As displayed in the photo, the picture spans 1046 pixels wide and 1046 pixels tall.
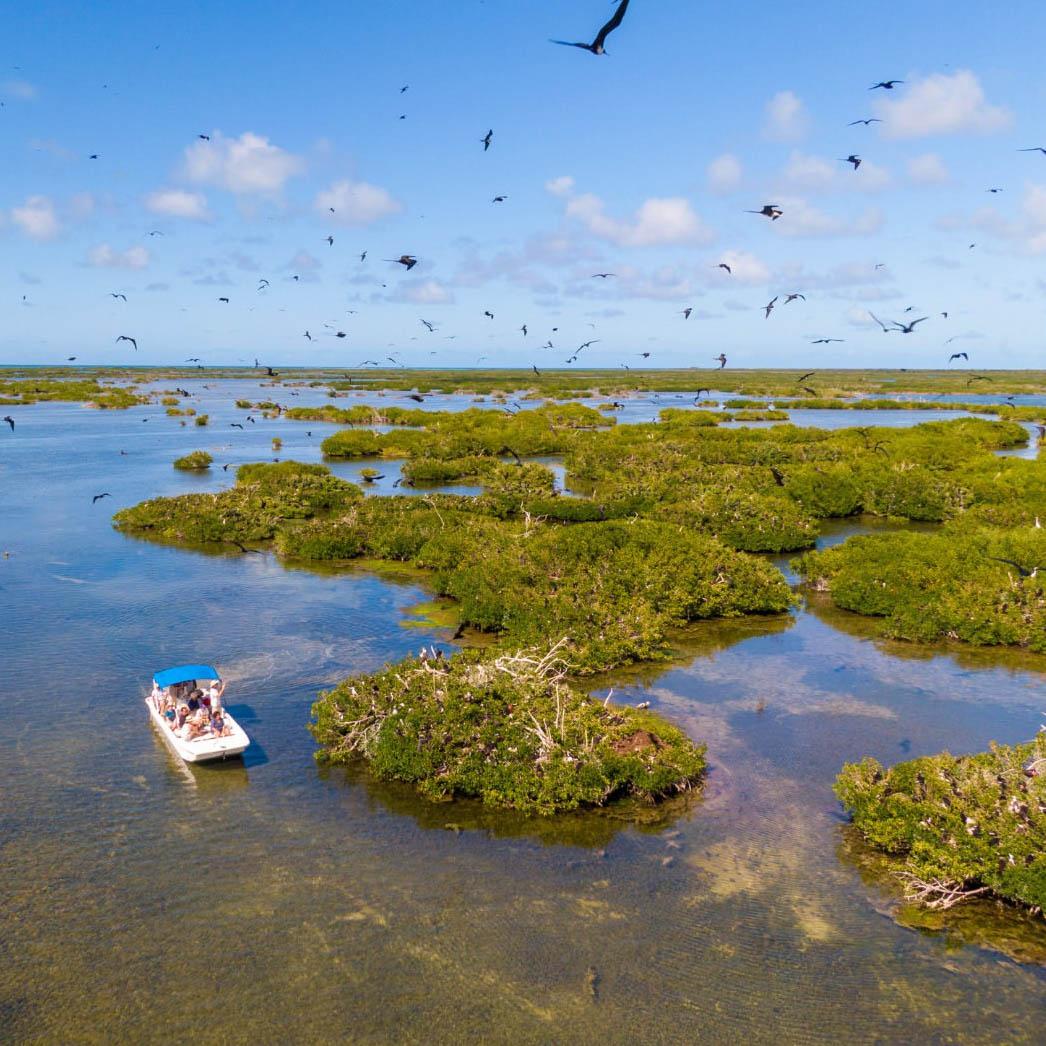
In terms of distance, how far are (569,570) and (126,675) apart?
14707 millimetres

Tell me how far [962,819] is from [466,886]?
360 inches

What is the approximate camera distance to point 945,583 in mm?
30328

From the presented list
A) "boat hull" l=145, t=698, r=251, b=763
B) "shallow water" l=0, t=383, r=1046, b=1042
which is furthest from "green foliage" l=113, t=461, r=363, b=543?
"boat hull" l=145, t=698, r=251, b=763

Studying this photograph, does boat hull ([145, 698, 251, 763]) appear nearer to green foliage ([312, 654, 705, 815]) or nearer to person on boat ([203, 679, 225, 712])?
person on boat ([203, 679, 225, 712])

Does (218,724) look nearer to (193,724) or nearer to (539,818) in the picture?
(193,724)

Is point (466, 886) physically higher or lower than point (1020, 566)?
lower

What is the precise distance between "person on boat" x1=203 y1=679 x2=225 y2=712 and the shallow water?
1390mm

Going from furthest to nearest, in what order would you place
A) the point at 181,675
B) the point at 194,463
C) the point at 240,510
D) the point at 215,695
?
the point at 194,463 → the point at 240,510 → the point at 181,675 → the point at 215,695

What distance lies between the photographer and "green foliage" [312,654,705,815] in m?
18.1

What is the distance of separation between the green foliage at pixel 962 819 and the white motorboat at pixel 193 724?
13.7m

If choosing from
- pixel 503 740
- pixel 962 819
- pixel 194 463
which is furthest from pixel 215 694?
pixel 194 463

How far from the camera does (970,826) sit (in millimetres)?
15086

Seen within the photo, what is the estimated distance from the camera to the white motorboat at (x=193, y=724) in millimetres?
19406

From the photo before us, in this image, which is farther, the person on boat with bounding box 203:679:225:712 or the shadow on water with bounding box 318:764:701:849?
the person on boat with bounding box 203:679:225:712
